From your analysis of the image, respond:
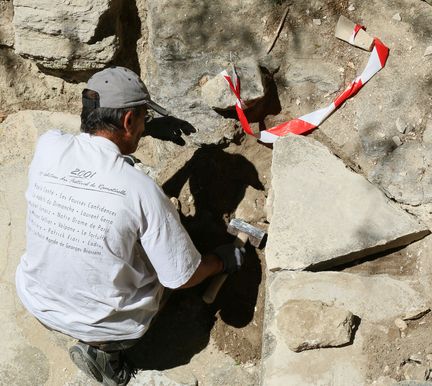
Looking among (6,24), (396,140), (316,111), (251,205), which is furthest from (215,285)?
(6,24)

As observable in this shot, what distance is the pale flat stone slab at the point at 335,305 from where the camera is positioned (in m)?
2.93

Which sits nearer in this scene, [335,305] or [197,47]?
[335,305]

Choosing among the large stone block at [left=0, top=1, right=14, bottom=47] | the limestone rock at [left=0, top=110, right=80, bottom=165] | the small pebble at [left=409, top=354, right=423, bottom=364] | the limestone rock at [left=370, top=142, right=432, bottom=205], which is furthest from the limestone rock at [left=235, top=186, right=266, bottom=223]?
the large stone block at [left=0, top=1, right=14, bottom=47]

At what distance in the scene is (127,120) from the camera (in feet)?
9.11

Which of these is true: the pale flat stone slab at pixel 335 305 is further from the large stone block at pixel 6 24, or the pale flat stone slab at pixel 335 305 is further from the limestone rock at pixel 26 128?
the large stone block at pixel 6 24

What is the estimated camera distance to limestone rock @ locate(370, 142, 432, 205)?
3190 millimetres

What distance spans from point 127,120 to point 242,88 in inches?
34.6

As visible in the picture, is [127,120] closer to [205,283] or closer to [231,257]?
[231,257]

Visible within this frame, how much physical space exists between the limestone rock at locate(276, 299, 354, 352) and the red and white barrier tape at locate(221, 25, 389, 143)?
0.99 metres

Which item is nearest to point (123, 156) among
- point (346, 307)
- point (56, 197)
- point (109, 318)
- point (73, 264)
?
point (56, 197)

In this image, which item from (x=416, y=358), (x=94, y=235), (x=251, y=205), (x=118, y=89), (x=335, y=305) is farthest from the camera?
(x=251, y=205)

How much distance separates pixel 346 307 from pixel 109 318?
114cm

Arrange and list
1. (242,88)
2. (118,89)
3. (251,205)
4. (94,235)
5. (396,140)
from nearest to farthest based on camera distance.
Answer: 1. (94,235)
2. (118,89)
3. (396,140)
4. (242,88)
5. (251,205)

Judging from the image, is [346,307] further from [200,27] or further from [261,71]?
[200,27]
